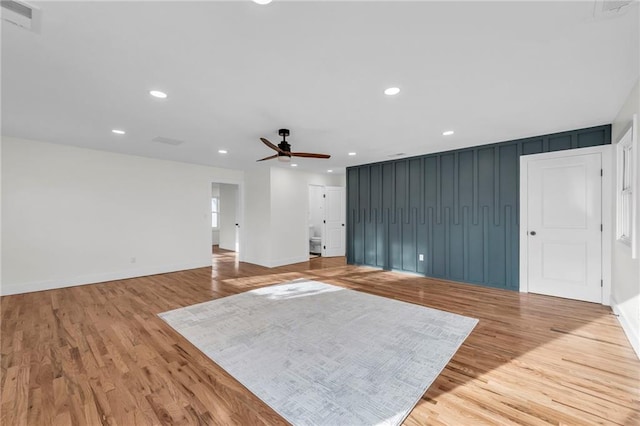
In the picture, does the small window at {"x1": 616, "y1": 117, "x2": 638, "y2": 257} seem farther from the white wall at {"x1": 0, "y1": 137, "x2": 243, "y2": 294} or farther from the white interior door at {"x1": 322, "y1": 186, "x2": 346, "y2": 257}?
the white wall at {"x1": 0, "y1": 137, "x2": 243, "y2": 294}

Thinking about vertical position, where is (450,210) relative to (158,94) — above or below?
below

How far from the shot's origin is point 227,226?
385 inches

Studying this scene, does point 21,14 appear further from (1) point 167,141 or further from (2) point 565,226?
(2) point 565,226

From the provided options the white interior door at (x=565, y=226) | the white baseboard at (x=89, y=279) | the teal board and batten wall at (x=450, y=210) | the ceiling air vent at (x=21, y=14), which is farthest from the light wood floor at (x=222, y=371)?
the ceiling air vent at (x=21, y=14)

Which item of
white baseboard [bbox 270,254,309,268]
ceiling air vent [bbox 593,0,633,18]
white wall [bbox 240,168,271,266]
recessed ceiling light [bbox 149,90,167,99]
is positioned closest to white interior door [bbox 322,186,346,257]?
white baseboard [bbox 270,254,309,268]

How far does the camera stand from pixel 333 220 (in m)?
8.19

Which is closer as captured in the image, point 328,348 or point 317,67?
point 317,67

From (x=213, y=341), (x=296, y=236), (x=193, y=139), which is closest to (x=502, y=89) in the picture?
(x=213, y=341)

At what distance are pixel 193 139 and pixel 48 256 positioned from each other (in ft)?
10.9

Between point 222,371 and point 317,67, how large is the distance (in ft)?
8.68

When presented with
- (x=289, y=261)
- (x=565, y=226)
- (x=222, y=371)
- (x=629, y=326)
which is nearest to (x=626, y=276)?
(x=629, y=326)

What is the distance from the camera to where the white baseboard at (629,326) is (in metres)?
2.52

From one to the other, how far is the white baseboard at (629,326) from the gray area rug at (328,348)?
1.31 metres

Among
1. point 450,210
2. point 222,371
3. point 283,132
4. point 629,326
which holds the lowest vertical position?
point 222,371
